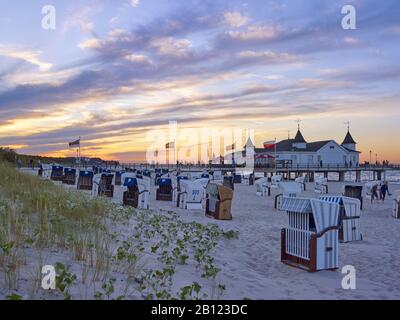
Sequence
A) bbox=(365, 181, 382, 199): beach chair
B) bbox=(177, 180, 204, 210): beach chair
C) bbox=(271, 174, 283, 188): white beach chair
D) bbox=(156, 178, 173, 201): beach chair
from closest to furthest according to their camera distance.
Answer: bbox=(177, 180, 204, 210): beach chair, bbox=(156, 178, 173, 201): beach chair, bbox=(365, 181, 382, 199): beach chair, bbox=(271, 174, 283, 188): white beach chair

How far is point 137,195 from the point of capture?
16938 mm

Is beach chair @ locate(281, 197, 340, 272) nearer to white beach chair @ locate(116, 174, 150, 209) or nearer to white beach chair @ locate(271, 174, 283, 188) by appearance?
white beach chair @ locate(116, 174, 150, 209)

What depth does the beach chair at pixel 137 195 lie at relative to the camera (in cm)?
1684

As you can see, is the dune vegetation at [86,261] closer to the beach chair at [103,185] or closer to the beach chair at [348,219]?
the beach chair at [348,219]

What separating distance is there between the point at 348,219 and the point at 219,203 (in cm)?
483

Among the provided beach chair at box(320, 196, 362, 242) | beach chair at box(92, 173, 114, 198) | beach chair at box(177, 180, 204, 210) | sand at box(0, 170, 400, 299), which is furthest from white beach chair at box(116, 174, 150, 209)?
beach chair at box(320, 196, 362, 242)

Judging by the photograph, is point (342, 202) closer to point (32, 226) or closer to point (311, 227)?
point (311, 227)

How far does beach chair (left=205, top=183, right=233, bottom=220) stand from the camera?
50.6ft

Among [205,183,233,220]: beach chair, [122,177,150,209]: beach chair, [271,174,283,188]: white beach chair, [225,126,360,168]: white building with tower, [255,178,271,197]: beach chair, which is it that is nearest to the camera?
[205,183,233,220]: beach chair

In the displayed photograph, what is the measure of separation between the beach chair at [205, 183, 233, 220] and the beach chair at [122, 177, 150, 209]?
243 centimetres

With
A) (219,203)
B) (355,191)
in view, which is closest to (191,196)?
(219,203)
